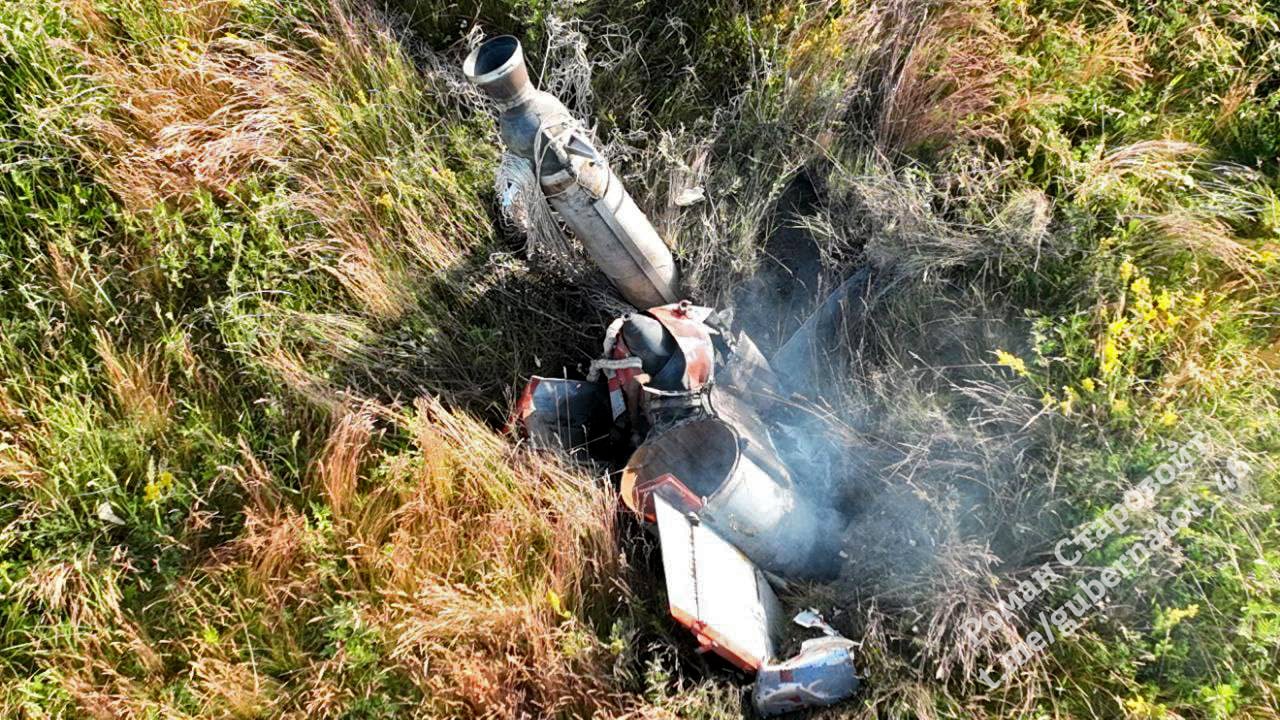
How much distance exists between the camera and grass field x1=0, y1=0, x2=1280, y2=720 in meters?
2.61

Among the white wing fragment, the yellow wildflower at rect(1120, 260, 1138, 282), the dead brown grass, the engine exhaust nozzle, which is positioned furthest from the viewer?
the dead brown grass

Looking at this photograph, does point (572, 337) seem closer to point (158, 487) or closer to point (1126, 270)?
point (158, 487)

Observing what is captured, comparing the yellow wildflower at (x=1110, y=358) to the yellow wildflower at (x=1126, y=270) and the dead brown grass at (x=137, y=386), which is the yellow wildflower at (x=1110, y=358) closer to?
the yellow wildflower at (x=1126, y=270)

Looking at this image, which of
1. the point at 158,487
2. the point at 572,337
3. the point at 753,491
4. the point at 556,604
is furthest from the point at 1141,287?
the point at 158,487

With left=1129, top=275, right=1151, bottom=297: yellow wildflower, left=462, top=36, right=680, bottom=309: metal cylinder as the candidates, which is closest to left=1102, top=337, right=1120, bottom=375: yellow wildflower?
left=1129, top=275, right=1151, bottom=297: yellow wildflower

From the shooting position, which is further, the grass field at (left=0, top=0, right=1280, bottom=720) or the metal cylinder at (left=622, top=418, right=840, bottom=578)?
the metal cylinder at (left=622, top=418, right=840, bottom=578)

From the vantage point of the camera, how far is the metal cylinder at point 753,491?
280 centimetres

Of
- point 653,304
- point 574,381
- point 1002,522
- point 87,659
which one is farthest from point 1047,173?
point 87,659

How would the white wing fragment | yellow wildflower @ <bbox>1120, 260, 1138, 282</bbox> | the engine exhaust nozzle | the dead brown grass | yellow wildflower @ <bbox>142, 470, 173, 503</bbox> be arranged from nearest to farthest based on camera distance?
the white wing fragment
the engine exhaust nozzle
yellow wildflower @ <bbox>1120, 260, 1138, 282</bbox>
yellow wildflower @ <bbox>142, 470, 173, 503</bbox>
the dead brown grass

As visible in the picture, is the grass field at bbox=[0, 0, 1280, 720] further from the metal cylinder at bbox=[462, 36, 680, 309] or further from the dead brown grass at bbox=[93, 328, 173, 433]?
the metal cylinder at bbox=[462, 36, 680, 309]

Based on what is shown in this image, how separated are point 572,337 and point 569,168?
834mm

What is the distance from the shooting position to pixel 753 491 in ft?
9.05

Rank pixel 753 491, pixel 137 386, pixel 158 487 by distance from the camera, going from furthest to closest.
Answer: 1. pixel 137 386
2. pixel 158 487
3. pixel 753 491

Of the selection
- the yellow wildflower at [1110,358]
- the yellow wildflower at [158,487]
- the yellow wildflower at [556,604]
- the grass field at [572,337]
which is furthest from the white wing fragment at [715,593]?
the yellow wildflower at [158,487]
